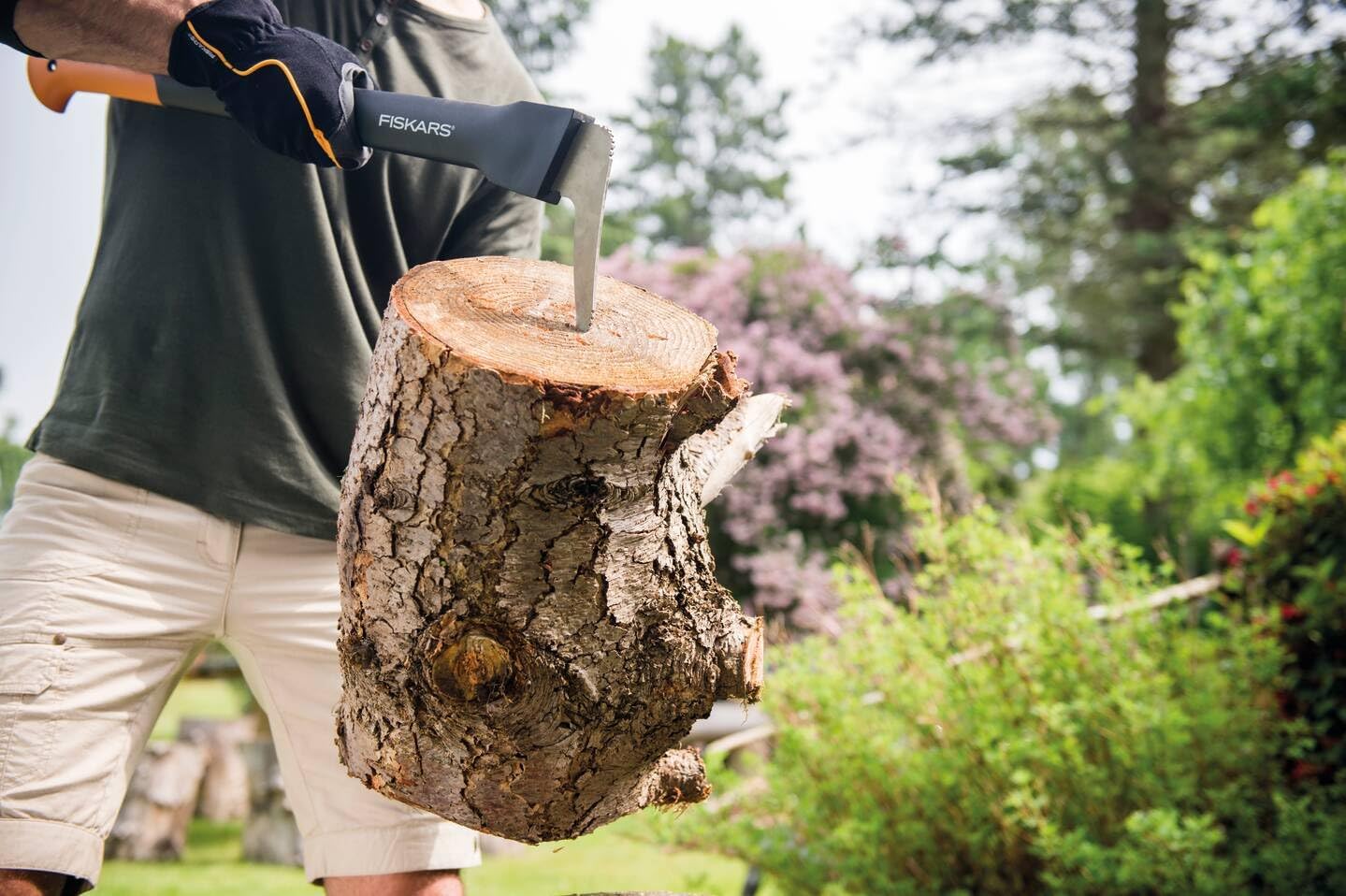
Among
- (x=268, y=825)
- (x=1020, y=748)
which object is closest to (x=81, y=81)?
(x=1020, y=748)

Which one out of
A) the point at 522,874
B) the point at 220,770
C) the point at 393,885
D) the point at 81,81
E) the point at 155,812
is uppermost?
the point at 81,81

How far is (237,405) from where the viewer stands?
4.43 feet

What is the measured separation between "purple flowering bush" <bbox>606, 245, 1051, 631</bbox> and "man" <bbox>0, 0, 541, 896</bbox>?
497 cm

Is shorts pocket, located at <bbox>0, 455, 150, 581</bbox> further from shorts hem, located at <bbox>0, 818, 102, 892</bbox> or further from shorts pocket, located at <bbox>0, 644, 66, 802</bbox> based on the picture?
shorts hem, located at <bbox>0, 818, 102, 892</bbox>

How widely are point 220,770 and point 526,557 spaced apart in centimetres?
470

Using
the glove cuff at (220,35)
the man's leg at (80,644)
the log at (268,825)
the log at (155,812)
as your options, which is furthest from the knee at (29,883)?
the log at (155,812)

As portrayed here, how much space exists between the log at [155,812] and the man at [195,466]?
350 centimetres

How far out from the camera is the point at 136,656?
1.29 metres

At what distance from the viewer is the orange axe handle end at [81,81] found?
1321 millimetres

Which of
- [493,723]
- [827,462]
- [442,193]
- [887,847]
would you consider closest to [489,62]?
[442,193]

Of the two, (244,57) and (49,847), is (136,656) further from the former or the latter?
(244,57)

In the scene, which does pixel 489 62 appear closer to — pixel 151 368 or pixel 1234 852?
pixel 151 368

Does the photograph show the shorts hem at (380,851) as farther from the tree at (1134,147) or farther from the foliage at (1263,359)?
the tree at (1134,147)

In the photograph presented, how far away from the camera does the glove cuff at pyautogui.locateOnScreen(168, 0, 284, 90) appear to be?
1129 millimetres
